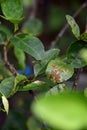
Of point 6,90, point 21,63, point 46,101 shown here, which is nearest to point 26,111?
point 21,63

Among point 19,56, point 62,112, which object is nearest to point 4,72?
point 19,56

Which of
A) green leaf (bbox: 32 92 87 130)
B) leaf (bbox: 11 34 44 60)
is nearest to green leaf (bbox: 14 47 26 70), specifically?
leaf (bbox: 11 34 44 60)

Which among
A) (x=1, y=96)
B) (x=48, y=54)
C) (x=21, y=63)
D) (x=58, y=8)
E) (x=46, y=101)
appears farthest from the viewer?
(x=58, y=8)

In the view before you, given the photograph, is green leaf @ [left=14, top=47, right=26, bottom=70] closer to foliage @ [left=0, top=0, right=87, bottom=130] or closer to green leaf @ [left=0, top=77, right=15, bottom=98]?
foliage @ [left=0, top=0, right=87, bottom=130]

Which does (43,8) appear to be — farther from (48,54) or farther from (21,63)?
(48,54)

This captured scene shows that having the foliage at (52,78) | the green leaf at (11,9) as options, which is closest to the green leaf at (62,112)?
the foliage at (52,78)
